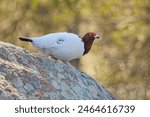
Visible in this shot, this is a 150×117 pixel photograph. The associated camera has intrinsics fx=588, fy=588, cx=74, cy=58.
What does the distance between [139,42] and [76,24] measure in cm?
194

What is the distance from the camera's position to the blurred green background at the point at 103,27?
1280 cm

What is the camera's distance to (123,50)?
13.6m

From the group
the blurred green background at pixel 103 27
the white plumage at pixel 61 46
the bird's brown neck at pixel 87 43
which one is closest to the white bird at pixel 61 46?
the white plumage at pixel 61 46

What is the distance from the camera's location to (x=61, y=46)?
21.4 ft

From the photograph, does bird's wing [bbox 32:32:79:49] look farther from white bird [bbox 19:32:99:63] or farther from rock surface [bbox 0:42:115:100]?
rock surface [bbox 0:42:115:100]

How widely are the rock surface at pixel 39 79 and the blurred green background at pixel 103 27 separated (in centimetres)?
590

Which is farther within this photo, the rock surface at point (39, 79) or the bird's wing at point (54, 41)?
the bird's wing at point (54, 41)

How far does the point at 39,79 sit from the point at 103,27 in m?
9.09

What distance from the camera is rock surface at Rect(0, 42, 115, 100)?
520 centimetres

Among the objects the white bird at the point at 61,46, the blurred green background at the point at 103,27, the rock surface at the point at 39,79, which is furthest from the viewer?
the blurred green background at the point at 103,27

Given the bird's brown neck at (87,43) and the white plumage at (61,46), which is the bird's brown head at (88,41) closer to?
the bird's brown neck at (87,43)

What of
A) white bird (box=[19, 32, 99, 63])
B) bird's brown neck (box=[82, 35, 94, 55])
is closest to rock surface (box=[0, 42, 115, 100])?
white bird (box=[19, 32, 99, 63])

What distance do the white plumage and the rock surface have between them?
0.25m

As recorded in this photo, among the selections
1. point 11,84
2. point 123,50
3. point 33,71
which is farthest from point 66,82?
point 123,50
